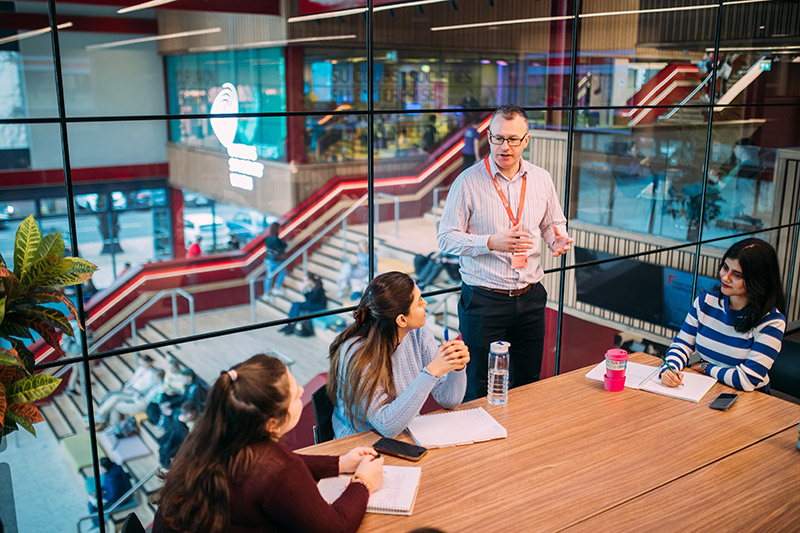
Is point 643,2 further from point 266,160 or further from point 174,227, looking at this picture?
point 174,227

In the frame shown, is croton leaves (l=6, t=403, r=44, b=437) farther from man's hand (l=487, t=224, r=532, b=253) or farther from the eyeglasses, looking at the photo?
the eyeglasses

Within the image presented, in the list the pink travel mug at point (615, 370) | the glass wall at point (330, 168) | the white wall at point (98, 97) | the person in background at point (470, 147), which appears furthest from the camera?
the white wall at point (98, 97)

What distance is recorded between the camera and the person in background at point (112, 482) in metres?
8.23

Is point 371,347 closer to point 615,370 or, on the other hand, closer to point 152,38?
point 615,370

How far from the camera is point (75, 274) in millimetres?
1796

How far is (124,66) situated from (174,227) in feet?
14.0

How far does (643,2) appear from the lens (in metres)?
10.9

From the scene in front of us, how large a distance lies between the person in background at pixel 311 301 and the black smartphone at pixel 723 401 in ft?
31.7

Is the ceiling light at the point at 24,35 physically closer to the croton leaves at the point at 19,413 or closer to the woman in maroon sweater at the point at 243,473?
the croton leaves at the point at 19,413

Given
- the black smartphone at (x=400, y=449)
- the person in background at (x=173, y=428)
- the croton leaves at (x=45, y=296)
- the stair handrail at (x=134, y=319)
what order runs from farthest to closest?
1. the stair handrail at (x=134, y=319)
2. the person in background at (x=173, y=428)
3. the black smartphone at (x=400, y=449)
4. the croton leaves at (x=45, y=296)

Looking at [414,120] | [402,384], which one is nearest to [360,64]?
[414,120]

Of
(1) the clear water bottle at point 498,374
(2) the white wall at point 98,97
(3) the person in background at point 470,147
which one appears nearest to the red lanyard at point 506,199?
(1) the clear water bottle at point 498,374

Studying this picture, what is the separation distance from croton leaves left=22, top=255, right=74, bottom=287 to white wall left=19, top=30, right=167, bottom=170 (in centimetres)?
1515

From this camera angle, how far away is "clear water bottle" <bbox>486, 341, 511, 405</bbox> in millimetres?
2251
